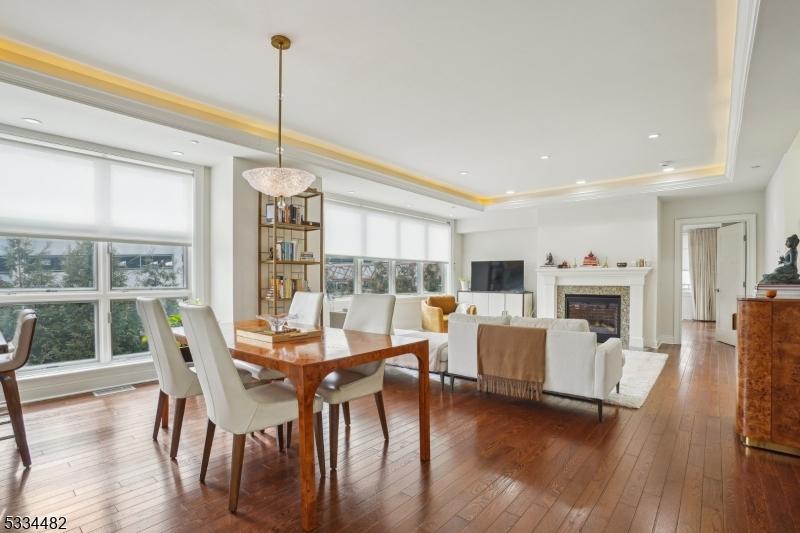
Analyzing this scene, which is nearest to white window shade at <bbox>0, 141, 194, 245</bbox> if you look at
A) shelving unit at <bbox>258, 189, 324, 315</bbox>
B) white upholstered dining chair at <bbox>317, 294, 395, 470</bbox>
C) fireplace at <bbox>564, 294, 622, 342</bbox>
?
shelving unit at <bbox>258, 189, 324, 315</bbox>

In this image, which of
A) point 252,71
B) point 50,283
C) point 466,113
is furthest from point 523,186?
Answer: point 50,283

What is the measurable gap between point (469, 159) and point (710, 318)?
328 inches

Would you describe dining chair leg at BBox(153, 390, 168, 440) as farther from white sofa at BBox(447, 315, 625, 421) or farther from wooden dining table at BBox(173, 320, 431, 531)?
white sofa at BBox(447, 315, 625, 421)

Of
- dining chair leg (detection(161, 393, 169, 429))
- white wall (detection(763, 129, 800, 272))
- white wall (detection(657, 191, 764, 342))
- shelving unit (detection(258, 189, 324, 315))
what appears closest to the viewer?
dining chair leg (detection(161, 393, 169, 429))

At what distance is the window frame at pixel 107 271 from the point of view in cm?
388

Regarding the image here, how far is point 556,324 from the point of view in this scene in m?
3.88

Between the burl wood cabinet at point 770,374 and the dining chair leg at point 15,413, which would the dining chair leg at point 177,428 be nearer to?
Answer: the dining chair leg at point 15,413

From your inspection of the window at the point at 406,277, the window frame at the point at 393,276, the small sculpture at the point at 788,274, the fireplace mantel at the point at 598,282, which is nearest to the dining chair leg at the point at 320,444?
the small sculpture at the point at 788,274

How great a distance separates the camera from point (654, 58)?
298 centimetres

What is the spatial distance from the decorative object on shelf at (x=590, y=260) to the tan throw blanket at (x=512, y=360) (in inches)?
167

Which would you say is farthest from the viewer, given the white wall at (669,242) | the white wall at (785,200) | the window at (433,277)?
the window at (433,277)

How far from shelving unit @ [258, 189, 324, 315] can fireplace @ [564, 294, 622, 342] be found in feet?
15.1

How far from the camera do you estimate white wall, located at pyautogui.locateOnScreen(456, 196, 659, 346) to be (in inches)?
266

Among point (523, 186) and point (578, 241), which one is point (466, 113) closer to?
point (523, 186)
